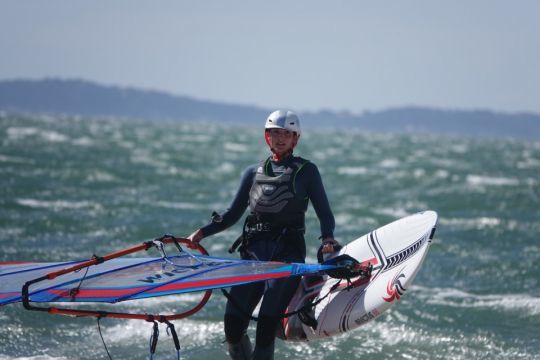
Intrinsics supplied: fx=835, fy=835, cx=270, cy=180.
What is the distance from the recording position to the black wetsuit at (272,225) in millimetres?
5645

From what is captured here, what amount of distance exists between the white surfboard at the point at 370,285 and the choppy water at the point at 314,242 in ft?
5.67

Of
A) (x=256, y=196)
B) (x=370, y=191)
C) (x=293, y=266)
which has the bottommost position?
(x=370, y=191)

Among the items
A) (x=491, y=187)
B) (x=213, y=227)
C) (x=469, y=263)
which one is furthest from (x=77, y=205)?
(x=491, y=187)

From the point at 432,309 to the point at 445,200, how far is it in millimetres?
15797

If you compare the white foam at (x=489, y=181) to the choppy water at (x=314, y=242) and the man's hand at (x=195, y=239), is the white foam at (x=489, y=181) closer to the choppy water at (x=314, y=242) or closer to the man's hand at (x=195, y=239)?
the choppy water at (x=314, y=242)

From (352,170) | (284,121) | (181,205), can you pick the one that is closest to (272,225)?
(284,121)

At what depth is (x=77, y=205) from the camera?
61.9 feet

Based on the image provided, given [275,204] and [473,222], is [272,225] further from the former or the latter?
[473,222]

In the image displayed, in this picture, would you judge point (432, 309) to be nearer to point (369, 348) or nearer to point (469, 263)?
point (369, 348)

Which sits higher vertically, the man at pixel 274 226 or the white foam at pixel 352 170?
the man at pixel 274 226

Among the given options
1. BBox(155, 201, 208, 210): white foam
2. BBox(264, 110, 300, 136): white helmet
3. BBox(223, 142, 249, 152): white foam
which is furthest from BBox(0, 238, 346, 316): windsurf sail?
BBox(223, 142, 249, 152): white foam

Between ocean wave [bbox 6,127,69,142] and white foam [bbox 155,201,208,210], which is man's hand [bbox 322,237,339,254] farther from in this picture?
ocean wave [bbox 6,127,69,142]

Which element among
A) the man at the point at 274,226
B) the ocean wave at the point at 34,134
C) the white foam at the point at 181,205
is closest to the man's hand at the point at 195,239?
the man at the point at 274,226

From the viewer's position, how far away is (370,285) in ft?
19.3
